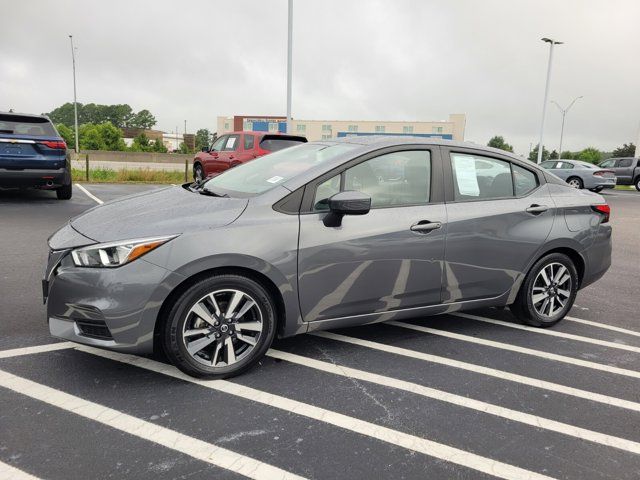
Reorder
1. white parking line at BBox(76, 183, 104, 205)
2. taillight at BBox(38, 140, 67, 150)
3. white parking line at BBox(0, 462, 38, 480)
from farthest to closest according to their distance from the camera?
white parking line at BBox(76, 183, 104, 205) → taillight at BBox(38, 140, 67, 150) → white parking line at BBox(0, 462, 38, 480)

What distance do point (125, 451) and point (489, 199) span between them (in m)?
3.07

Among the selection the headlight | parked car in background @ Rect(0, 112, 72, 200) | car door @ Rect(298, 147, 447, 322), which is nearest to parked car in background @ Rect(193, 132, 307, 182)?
parked car in background @ Rect(0, 112, 72, 200)

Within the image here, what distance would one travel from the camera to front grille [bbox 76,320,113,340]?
2973 mm

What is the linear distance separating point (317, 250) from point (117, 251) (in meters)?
1.19

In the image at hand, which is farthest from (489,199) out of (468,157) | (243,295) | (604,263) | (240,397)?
(240,397)

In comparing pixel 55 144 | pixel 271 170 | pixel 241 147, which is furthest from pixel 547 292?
pixel 241 147

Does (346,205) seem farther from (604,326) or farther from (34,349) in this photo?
(604,326)

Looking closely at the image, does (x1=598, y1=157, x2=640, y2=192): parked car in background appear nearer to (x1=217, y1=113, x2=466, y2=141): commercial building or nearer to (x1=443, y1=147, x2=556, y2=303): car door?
(x1=443, y1=147, x2=556, y2=303): car door

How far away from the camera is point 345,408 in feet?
9.82

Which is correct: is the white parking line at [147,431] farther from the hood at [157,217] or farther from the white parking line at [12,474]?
the hood at [157,217]

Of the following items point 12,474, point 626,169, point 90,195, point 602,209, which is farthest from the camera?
point 626,169

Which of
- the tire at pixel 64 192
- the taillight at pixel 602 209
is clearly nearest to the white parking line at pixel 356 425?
the taillight at pixel 602 209

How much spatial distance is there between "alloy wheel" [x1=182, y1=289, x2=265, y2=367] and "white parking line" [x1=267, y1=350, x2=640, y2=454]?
447 mm

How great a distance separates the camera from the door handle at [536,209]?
4.25 metres
